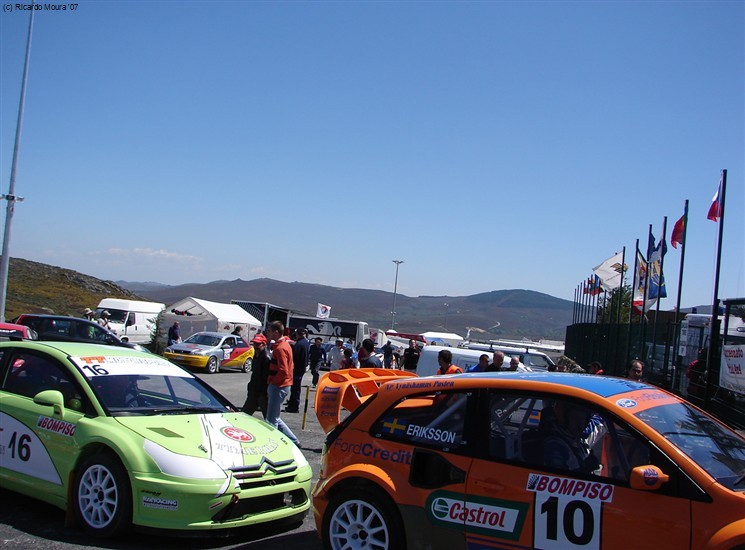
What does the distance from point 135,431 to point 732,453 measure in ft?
14.0

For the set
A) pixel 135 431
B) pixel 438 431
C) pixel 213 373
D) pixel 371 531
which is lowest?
pixel 213 373

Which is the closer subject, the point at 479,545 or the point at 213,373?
the point at 479,545

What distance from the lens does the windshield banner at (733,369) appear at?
939cm

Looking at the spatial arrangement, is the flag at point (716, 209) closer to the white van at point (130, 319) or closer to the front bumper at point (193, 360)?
the front bumper at point (193, 360)

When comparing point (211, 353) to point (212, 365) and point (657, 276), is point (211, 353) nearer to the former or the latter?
point (212, 365)

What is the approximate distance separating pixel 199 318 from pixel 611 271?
1898 cm

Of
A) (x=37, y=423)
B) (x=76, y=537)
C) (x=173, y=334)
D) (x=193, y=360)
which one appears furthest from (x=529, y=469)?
(x=173, y=334)

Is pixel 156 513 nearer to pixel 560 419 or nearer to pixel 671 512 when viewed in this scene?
pixel 560 419

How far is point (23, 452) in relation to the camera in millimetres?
5902

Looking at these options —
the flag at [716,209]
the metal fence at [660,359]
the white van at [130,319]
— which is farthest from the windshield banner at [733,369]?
the white van at [130,319]

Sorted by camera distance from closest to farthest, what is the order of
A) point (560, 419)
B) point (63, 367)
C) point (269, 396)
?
1. point (560, 419)
2. point (63, 367)
3. point (269, 396)

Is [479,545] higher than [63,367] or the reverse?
the reverse

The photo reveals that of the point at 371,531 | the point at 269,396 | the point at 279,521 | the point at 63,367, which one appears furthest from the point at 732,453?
the point at 269,396

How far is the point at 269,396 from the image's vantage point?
31.0 feet
